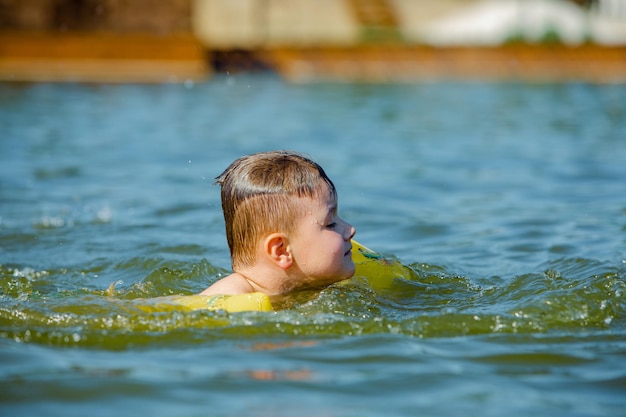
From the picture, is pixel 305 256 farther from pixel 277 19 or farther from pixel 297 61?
pixel 277 19

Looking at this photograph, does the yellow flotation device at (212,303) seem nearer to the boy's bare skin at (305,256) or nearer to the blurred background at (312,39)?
the boy's bare skin at (305,256)

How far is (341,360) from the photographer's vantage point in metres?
3.21

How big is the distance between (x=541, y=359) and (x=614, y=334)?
43 centimetres

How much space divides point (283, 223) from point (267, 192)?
0.14 m

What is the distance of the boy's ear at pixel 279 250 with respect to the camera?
3.77m

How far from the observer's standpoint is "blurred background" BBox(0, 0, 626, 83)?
19531 millimetres

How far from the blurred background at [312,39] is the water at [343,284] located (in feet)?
25.7

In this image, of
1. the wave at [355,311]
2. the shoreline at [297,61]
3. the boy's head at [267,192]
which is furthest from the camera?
the shoreline at [297,61]

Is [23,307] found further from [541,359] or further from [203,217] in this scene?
[203,217]

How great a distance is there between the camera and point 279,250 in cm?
380

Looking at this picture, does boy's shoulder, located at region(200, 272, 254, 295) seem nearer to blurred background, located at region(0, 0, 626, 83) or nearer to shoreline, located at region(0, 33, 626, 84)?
shoreline, located at region(0, 33, 626, 84)

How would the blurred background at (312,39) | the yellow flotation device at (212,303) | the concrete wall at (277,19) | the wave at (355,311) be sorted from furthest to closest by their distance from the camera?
the concrete wall at (277,19), the blurred background at (312,39), the yellow flotation device at (212,303), the wave at (355,311)

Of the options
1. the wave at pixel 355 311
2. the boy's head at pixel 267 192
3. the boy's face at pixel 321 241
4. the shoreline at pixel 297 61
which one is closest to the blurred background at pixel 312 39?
the shoreline at pixel 297 61

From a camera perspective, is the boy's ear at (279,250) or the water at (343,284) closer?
the water at (343,284)
